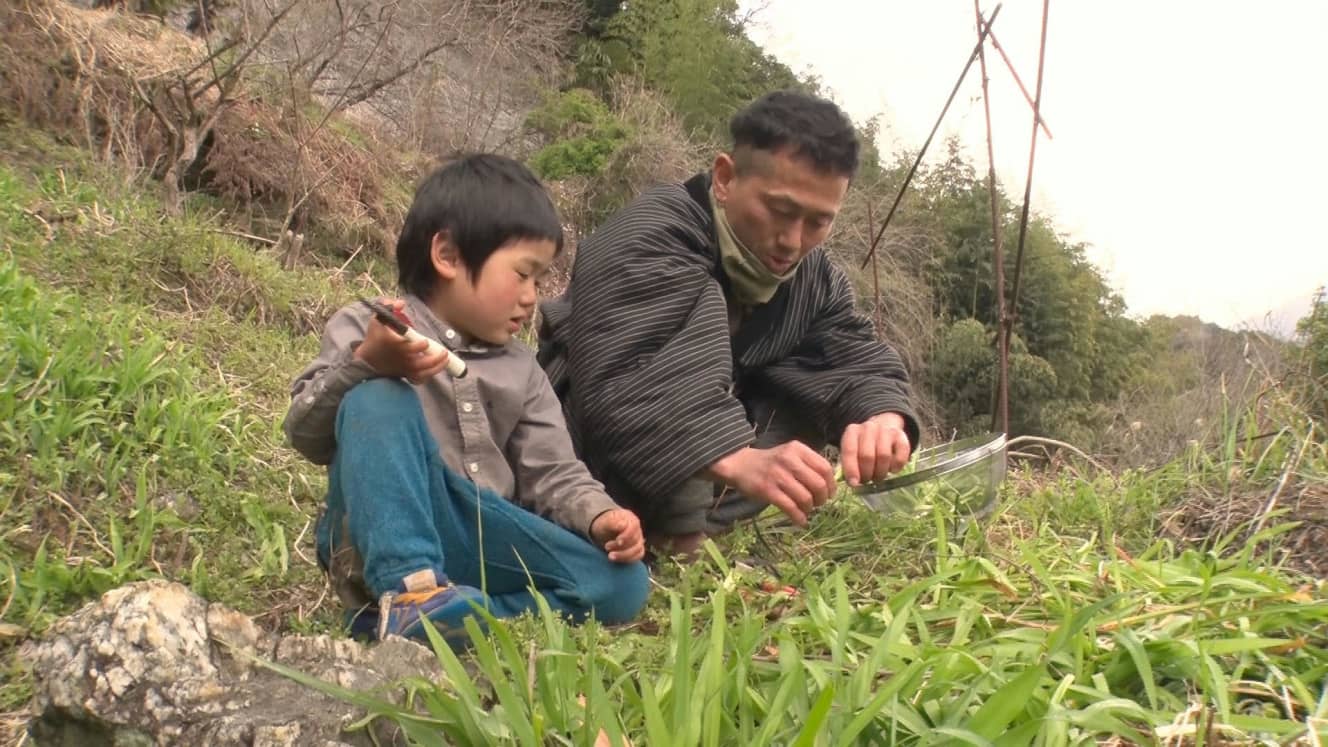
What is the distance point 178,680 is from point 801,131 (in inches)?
62.3

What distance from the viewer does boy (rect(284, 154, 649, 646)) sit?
1527 mm

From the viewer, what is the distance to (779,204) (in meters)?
2.14

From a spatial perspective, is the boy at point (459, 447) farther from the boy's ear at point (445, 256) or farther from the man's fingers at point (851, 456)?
the man's fingers at point (851, 456)

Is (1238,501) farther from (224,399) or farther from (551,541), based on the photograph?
(224,399)

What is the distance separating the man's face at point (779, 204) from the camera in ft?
7.00

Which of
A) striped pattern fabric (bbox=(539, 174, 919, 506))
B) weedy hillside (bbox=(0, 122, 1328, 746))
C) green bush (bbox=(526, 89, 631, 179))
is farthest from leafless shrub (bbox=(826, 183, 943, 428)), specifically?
striped pattern fabric (bbox=(539, 174, 919, 506))

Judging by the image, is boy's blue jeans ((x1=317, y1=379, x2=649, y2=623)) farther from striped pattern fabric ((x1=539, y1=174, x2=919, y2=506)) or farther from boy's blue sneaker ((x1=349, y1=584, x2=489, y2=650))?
striped pattern fabric ((x1=539, y1=174, x2=919, y2=506))

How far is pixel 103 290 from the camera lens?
139 inches

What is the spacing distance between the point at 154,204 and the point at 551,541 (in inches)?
154

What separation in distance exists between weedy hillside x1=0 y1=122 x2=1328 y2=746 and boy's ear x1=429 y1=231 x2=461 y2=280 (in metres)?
0.66

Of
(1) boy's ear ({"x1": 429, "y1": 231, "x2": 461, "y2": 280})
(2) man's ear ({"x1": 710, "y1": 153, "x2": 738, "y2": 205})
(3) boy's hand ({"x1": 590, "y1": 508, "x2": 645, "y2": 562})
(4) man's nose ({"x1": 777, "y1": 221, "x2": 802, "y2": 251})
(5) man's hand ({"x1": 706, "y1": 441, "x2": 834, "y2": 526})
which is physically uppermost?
(2) man's ear ({"x1": 710, "y1": 153, "x2": 738, "y2": 205})

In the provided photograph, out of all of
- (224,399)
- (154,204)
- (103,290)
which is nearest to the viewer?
(224,399)

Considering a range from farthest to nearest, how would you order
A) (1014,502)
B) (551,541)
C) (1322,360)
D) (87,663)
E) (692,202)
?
(1322,360) → (1014,502) → (692,202) → (551,541) → (87,663)

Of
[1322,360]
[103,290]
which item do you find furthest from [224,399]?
[1322,360]
